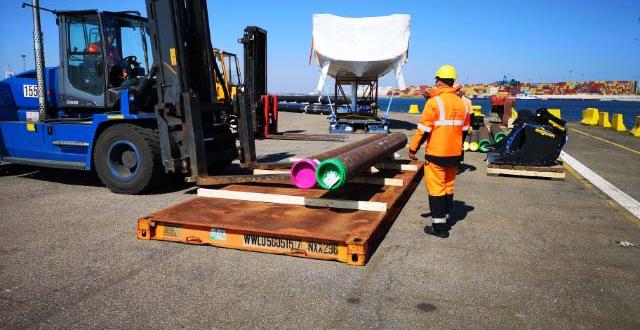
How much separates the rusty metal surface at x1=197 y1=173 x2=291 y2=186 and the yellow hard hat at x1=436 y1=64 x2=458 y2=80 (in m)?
2.22

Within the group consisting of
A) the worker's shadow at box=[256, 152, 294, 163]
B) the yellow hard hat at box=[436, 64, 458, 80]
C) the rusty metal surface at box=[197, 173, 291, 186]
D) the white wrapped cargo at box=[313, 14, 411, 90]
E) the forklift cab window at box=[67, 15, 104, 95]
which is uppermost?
the white wrapped cargo at box=[313, 14, 411, 90]

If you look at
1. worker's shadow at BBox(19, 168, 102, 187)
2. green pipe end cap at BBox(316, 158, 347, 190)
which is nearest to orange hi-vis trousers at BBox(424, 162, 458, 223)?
green pipe end cap at BBox(316, 158, 347, 190)

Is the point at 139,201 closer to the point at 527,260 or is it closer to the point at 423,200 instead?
the point at 423,200

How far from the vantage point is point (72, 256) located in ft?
14.1

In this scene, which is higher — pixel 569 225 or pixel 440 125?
pixel 440 125

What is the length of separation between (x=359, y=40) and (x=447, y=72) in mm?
11662

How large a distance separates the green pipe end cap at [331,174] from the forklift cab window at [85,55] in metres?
4.63

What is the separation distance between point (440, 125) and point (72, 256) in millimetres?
4107

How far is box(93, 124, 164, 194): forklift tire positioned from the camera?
6.58m

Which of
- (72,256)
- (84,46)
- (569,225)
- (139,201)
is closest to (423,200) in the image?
(569,225)

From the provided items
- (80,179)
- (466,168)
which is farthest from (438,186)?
(80,179)

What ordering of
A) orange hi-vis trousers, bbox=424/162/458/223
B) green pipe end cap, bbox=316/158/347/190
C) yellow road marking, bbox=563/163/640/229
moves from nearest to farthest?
green pipe end cap, bbox=316/158/347/190, orange hi-vis trousers, bbox=424/162/458/223, yellow road marking, bbox=563/163/640/229

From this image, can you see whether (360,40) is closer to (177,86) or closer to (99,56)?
(99,56)

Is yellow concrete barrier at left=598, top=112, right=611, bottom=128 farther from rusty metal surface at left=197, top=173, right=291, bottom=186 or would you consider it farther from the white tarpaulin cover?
rusty metal surface at left=197, top=173, right=291, bottom=186
